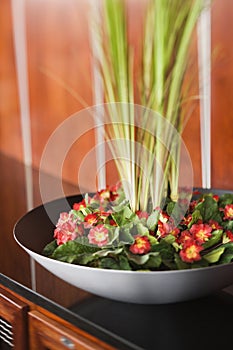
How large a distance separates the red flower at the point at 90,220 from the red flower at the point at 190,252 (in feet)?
0.67

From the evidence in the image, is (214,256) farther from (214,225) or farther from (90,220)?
(90,220)

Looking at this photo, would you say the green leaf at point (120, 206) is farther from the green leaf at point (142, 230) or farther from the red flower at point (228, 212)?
the red flower at point (228, 212)

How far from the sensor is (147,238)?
1.14 m

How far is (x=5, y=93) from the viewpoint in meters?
2.46

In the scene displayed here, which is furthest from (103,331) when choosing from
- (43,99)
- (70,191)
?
(43,99)

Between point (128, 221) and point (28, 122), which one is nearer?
point (128, 221)

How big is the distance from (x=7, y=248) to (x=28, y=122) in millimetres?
1002

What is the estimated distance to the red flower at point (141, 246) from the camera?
112 centimetres

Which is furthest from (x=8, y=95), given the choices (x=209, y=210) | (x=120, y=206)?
A: (x=209, y=210)

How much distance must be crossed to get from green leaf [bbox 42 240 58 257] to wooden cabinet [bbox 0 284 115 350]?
10 centimetres

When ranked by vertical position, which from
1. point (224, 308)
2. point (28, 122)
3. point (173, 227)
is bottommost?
point (224, 308)

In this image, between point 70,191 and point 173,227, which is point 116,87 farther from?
point 70,191

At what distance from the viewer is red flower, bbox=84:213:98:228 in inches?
48.4

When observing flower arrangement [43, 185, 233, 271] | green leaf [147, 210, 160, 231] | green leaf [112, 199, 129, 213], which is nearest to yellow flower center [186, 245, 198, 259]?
flower arrangement [43, 185, 233, 271]
